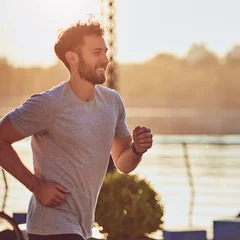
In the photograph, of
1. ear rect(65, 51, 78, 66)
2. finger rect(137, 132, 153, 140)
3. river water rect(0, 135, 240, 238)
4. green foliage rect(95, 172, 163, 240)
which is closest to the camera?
finger rect(137, 132, 153, 140)

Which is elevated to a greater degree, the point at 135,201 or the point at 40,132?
the point at 135,201

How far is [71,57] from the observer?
4570 mm

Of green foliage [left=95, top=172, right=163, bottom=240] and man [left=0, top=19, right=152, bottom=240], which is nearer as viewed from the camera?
man [left=0, top=19, right=152, bottom=240]

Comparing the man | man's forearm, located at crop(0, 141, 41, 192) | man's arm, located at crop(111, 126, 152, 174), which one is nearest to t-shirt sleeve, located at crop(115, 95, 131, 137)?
man's arm, located at crop(111, 126, 152, 174)

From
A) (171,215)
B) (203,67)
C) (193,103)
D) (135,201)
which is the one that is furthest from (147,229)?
(193,103)

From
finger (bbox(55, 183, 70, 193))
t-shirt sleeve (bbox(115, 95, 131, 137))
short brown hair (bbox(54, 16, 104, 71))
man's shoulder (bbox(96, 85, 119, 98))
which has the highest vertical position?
short brown hair (bbox(54, 16, 104, 71))

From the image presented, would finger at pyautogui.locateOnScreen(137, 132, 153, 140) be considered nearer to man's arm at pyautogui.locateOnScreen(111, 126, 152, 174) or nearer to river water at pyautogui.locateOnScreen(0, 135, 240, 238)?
man's arm at pyautogui.locateOnScreen(111, 126, 152, 174)

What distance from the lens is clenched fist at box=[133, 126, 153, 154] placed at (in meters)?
4.43

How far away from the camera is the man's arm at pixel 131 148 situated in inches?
175

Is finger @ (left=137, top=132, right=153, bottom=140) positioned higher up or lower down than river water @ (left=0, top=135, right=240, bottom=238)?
lower down

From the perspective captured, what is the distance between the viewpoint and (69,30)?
4.54m

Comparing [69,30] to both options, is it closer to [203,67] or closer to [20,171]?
[20,171]


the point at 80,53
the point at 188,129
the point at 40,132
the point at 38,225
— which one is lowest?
the point at 38,225

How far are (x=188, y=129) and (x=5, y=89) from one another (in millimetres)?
30550
